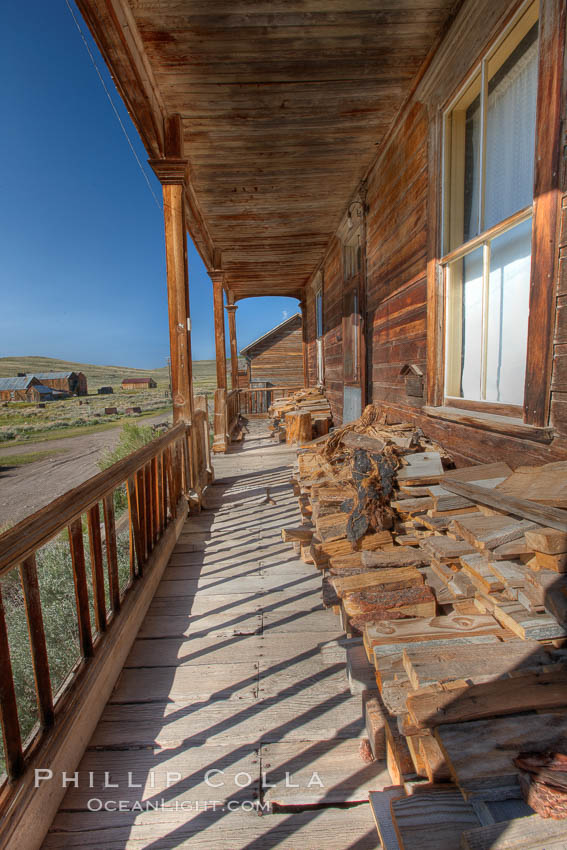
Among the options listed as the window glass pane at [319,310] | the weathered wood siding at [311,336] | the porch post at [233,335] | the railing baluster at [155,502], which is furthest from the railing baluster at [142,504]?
the weathered wood siding at [311,336]

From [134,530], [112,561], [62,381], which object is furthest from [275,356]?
[62,381]

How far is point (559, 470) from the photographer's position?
68.6 inches

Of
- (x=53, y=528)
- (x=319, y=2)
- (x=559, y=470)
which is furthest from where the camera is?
(x=319, y=2)

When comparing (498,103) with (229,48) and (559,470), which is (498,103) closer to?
(229,48)

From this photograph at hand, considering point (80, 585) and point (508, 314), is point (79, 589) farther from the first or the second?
point (508, 314)

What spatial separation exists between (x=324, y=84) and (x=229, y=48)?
2.70ft

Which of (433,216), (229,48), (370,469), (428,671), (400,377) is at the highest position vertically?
(229,48)

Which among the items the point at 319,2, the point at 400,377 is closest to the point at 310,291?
the point at 400,377

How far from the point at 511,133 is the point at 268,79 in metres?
1.99

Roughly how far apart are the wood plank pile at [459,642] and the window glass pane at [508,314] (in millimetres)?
526

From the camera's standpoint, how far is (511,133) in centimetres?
225

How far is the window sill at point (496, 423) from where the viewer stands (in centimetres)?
196

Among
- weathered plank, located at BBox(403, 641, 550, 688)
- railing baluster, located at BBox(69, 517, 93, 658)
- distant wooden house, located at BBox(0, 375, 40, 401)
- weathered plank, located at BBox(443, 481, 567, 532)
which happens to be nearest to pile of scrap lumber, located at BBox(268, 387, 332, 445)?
weathered plank, located at BBox(443, 481, 567, 532)

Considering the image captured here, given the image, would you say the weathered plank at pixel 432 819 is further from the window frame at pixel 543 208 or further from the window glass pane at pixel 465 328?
the window glass pane at pixel 465 328
